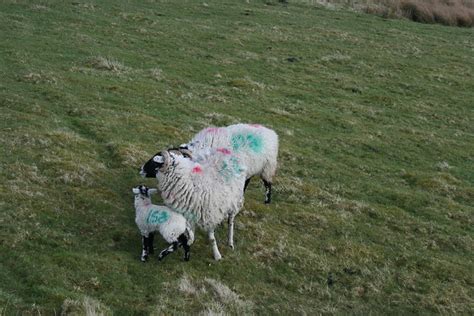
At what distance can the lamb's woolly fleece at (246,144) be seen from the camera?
37.5 feet

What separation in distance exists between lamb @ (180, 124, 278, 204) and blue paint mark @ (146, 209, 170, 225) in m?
1.85

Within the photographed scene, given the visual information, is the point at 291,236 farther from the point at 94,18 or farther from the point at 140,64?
the point at 94,18

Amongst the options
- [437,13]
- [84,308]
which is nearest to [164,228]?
[84,308]

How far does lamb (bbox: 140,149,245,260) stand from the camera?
9.97 metres

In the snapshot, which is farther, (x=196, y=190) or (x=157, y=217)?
(x=196, y=190)

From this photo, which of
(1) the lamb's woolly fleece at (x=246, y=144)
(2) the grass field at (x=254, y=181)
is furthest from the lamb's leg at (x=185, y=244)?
(1) the lamb's woolly fleece at (x=246, y=144)

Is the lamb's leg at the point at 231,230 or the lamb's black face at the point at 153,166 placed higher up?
the lamb's black face at the point at 153,166

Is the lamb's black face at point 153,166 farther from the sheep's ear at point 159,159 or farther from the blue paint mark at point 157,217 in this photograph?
the blue paint mark at point 157,217

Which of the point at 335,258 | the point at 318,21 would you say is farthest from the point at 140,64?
the point at 318,21

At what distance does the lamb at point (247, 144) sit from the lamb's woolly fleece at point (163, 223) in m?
1.78

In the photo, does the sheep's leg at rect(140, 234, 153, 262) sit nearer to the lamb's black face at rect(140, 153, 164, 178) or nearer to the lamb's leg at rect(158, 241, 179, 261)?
the lamb's leg at rect(158, 241, 179, 261)

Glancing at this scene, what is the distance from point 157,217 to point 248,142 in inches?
119

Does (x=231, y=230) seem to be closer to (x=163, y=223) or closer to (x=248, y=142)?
(x=163, y=223)

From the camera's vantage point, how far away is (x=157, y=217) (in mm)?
9500
